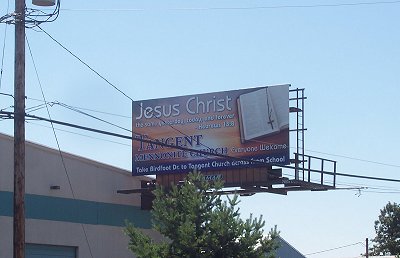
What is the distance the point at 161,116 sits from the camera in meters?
36.9

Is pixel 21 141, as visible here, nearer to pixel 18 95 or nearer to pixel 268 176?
pixel 18 95

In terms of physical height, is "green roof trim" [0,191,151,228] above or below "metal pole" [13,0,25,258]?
below

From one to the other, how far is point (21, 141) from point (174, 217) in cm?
751

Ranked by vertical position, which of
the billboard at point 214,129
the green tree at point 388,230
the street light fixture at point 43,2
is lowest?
the green tree at point 388,230

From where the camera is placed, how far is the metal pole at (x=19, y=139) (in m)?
20.3

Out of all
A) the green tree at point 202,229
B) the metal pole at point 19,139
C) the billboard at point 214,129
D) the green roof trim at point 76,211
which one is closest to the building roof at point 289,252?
the green roof trim at point 76,211

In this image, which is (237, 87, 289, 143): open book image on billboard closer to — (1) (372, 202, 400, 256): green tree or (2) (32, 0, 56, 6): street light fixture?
(2) (32, 0, 56, 6): street light fixture

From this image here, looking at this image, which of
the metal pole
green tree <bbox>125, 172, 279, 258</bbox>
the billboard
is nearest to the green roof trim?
the billboard

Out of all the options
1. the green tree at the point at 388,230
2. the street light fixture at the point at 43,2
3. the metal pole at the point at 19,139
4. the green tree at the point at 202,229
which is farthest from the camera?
the green tree at the point at 388,230

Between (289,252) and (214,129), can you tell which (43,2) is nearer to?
(214,129)

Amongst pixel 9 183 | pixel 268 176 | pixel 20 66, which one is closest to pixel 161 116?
pixel 268 176

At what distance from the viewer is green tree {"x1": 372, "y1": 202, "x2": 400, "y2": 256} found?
96.5 m

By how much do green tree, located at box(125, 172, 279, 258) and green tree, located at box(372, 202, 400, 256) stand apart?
71.6 m

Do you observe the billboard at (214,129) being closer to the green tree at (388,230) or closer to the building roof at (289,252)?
the building roof at (289,252)
